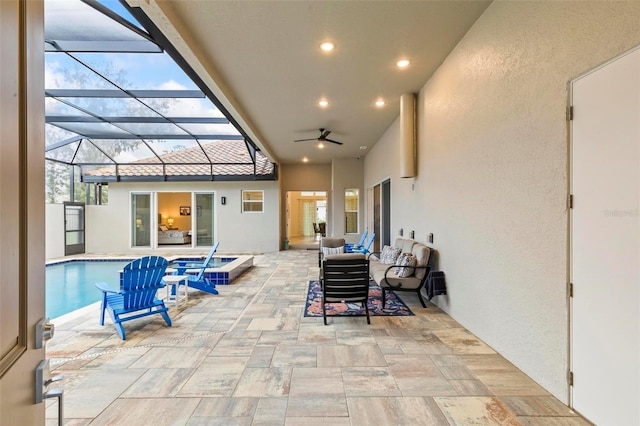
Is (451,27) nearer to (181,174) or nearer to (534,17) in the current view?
(534,17)

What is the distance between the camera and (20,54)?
734 millimetres

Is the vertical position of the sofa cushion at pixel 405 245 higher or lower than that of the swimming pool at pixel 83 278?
higher

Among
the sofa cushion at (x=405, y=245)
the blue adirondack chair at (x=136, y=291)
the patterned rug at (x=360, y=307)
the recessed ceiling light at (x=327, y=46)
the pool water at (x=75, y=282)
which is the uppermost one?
the recessed ceiling light at (x=327, y=46)

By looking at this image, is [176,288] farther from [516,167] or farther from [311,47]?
[516,167]

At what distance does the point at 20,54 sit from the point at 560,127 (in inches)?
117

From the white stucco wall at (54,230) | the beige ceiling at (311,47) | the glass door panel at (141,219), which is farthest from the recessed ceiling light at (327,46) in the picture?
the white stucco wall at (54,230)

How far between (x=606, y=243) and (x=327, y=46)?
339 cm

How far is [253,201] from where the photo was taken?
448 inches

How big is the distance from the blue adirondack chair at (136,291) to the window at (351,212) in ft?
26.3

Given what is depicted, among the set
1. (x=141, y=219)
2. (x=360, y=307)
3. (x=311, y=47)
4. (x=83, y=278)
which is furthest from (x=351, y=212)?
(x=83, y=278)

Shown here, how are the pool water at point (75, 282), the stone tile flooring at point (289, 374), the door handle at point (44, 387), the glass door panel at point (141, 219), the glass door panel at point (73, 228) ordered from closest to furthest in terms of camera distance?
the door handle at point (44, 387) < the stone tile flooring at point (289, 374) < the pool water at point (75, 282) < the glass door panel at point (73, 228) < the glass door panel at point (141, 219)

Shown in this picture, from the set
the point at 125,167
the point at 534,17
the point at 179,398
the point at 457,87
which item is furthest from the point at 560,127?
the point at 125,167

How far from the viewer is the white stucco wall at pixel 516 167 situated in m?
2.21

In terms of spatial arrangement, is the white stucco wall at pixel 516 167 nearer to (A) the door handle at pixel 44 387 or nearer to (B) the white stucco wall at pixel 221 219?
(A) the door handle at pixel 44 387
